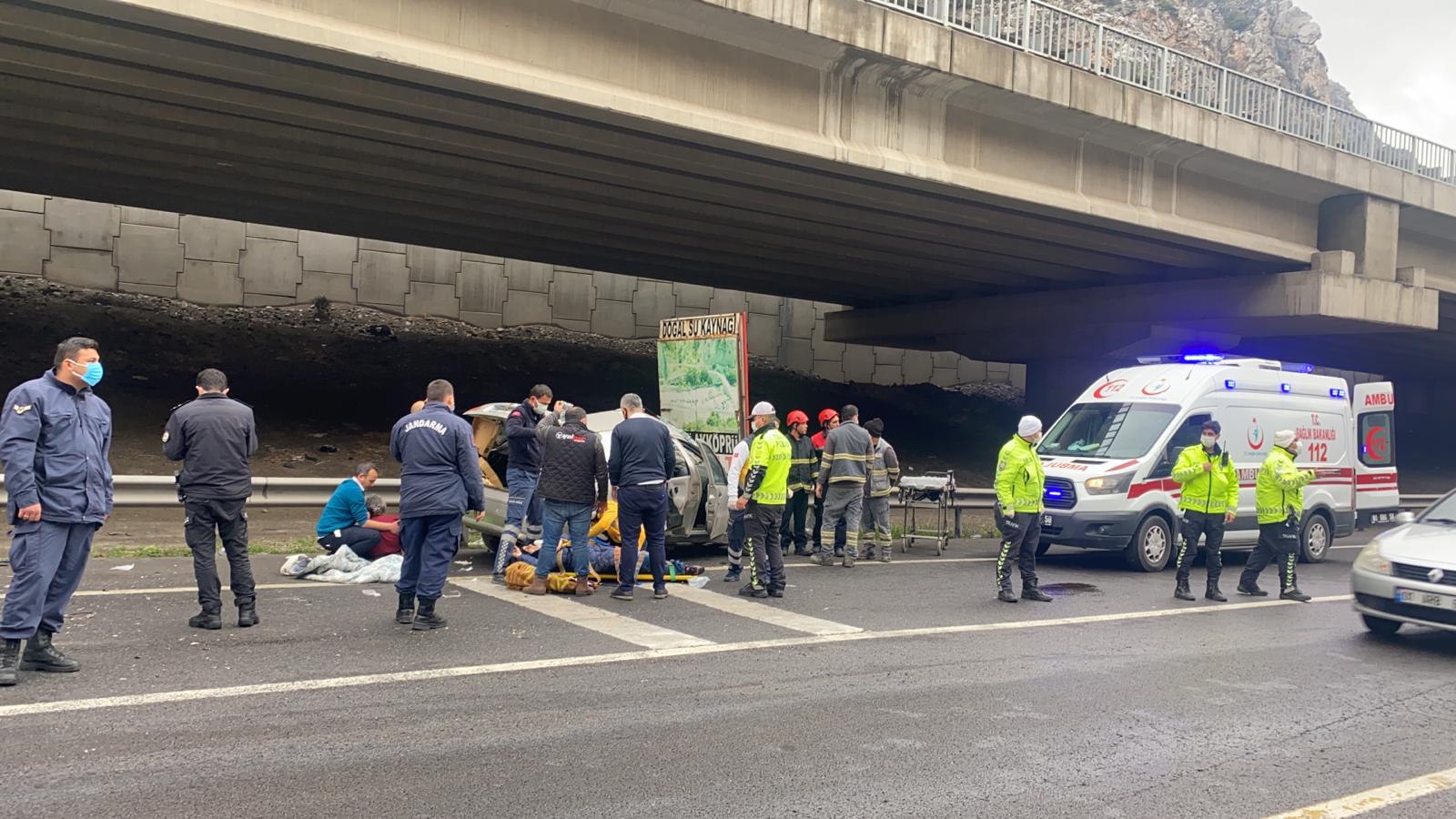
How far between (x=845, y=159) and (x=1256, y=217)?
1064 centimetres

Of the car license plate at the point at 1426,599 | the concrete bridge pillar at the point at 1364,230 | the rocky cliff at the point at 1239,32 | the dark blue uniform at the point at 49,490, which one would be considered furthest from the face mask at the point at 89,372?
the rocky cliff at the point at 1239,32

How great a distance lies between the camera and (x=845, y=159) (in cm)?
1515

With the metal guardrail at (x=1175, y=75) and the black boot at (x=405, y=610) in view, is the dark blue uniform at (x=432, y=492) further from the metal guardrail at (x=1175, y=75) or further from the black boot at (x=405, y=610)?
the metal guardrail at (x=1175, y=75)

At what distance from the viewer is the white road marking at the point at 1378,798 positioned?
186 inches

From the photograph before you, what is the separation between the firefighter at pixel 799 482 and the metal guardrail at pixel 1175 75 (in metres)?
6.10

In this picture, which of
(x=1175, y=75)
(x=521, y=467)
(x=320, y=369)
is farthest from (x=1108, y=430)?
(x=320, y=369)

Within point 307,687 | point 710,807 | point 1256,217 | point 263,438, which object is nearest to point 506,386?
point 263,438

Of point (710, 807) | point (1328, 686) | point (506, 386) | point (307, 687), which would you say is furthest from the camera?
point (506, 386)

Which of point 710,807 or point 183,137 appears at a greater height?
point 183,137

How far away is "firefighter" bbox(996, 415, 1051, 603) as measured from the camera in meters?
10.2

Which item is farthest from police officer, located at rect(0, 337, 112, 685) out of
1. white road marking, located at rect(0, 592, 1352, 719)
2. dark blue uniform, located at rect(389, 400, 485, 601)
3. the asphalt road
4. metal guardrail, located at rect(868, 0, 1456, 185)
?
metal guardrail, located at rect(868, 0, 1456, 185)

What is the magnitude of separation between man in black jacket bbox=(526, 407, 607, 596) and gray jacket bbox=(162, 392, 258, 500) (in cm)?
248

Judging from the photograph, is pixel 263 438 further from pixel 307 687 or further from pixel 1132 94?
pixel 1132 94

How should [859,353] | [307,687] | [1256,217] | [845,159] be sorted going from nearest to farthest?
[307,687], [845,159], [1256,217], [859,353]
